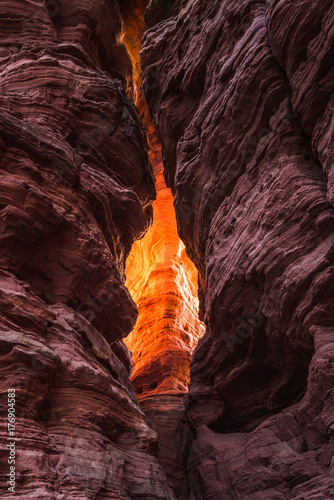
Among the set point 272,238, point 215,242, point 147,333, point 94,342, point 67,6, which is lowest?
point 94,342

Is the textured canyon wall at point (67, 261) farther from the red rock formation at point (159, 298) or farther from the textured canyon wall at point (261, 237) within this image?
the red rock formation at point (159, 298)

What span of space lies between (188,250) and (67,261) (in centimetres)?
615

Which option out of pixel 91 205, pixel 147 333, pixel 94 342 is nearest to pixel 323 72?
pixel 91 205

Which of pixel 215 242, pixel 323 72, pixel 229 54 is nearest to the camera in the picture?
pixel 323 72

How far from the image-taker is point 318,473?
6.69 meters

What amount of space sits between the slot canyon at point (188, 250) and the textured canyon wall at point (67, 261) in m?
0.04

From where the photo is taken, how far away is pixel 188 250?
13.9 metres

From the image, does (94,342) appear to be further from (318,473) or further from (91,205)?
(318,473)

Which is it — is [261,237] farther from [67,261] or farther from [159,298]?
[159,298]

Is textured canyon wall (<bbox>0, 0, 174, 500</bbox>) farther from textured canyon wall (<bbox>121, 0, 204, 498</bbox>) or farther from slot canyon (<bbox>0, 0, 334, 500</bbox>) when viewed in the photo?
textured canyon wall (<bbox>121, 0, 204, 498</bbox>)

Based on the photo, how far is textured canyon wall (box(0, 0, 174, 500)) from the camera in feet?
17.3

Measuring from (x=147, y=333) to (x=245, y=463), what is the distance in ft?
41.7

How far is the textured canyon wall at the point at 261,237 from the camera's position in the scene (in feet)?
22.6

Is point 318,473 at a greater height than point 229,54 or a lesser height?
lesser
